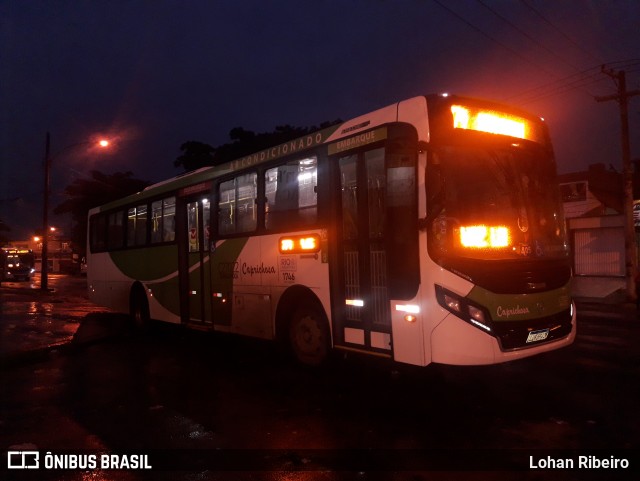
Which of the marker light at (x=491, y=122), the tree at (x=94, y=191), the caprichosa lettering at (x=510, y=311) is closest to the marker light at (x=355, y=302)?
the caprichosa lettering at (x=510, y=311)

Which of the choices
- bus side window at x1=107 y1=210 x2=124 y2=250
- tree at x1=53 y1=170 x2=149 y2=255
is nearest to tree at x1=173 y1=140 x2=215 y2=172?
tree at x1=53 y1=170 x2=149 y2=255

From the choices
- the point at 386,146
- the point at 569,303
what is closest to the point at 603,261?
the point at 569,303

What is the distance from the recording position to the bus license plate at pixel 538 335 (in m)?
6.23

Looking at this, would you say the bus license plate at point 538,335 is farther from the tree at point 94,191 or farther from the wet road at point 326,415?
the tree at point 94,191

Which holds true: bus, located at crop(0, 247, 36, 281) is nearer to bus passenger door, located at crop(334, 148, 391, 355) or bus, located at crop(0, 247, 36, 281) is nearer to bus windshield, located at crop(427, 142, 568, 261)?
bus passenger door, located at crop(334, 148, 391, 355)

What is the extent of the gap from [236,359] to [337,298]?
10.8 ft

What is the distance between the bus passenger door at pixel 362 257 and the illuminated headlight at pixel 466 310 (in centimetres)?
92

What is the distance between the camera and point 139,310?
1403 centimetres

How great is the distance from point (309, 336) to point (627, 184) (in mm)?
17737

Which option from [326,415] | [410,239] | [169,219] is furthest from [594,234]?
[326,415]

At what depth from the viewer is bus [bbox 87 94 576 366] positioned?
602cm

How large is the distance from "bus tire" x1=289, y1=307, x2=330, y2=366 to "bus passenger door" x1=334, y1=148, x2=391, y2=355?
1.35ft

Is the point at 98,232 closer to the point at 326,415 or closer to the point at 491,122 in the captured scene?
the point at 326,415

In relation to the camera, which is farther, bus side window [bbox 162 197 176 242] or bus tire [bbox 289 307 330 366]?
bus side window [bbox 162 197 176 242]
